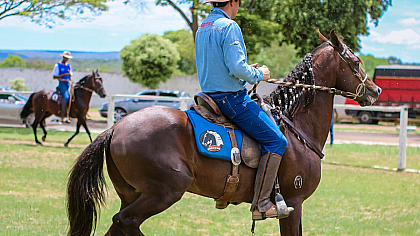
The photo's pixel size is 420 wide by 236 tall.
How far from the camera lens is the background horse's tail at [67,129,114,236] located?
378 cm

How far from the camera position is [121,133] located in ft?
12.4

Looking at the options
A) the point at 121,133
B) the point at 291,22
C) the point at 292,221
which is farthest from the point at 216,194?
the point at 291,22

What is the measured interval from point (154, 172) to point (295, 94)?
1719 mm

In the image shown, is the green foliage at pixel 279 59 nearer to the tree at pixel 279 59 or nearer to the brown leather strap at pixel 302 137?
the tree at pixel 279 59

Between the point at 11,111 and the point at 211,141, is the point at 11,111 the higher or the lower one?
the lower one

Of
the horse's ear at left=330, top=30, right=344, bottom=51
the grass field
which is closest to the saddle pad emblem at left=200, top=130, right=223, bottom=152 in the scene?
the grass field

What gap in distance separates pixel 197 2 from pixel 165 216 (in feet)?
40.4

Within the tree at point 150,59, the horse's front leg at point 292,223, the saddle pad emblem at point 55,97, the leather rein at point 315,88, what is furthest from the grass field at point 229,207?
the tree at point 150,59

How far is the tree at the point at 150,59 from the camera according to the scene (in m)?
32.4

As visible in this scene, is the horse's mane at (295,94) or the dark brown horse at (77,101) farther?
the dark brown horse at (77,101)

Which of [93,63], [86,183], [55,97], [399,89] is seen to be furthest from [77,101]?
[93,63]

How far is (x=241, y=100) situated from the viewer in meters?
3.95

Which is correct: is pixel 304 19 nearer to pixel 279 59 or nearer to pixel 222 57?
pixel 222 57

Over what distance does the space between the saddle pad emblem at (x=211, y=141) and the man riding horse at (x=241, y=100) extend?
243 mm
